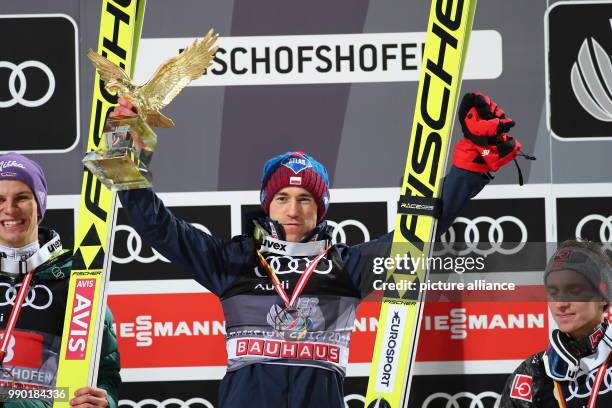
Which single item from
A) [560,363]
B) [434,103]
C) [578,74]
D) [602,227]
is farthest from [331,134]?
[560,363]

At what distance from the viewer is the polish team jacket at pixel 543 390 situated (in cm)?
332

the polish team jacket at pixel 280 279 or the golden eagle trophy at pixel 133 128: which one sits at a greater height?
the golden eagle trophy at pixel 133 128

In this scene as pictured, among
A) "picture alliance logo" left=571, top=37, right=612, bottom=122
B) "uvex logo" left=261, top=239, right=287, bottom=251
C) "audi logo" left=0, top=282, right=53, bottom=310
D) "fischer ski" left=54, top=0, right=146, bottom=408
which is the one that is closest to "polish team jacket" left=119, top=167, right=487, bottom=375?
"uvex logo" left=261, top=239, right=287, bottom=251

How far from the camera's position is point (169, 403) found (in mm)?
4211

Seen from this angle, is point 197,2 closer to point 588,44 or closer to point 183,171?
point 183,171

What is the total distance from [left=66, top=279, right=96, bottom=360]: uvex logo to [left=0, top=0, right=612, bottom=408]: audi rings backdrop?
1.74 feet

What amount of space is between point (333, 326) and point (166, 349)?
1.00m

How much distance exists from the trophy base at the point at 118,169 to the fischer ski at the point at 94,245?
21.5 inches

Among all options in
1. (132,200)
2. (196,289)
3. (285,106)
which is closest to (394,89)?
(285,106)

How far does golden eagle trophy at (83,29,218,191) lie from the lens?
10.3 feet

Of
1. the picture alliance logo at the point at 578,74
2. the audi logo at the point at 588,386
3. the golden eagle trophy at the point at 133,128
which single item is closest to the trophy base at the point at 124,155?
the golden eagle trophy at the point at 133,128

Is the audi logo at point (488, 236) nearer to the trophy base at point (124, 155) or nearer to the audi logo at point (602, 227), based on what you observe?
the audi logo at point (602, 227)

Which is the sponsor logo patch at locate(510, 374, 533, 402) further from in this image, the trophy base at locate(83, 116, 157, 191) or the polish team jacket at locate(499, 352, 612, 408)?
the trophy base at locate(83, 116, 157, 191)

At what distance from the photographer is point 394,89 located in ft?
13.9
